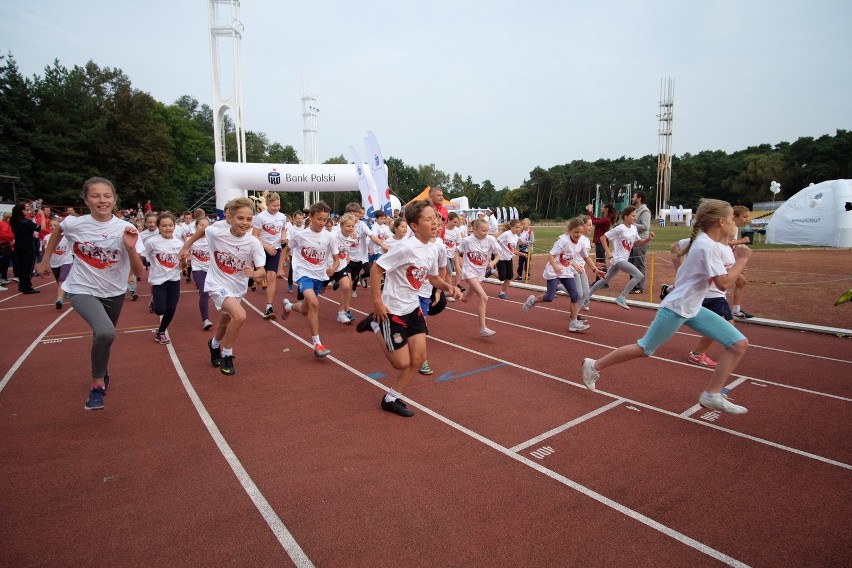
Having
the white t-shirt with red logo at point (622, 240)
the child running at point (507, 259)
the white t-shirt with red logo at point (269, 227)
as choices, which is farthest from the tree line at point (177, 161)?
the white t-shirt with red logo at point (622, 240)

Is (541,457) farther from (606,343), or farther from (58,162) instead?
(58,162)

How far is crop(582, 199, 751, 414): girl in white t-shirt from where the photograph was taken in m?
3.81

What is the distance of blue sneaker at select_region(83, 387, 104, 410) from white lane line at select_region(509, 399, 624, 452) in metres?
3.85

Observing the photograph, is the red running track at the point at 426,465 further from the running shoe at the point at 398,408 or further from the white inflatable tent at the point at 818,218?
the white inflatable tent at the point at 818,218

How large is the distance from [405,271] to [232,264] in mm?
2248

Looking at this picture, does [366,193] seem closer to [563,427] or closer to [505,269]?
[505,269]

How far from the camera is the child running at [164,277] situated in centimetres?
678

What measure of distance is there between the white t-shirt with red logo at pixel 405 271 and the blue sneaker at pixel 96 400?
286 centimetres

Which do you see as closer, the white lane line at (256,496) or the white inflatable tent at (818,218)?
the white lane line at (256,496)

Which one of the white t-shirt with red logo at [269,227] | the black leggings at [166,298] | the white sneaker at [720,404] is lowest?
the white sneaker at [720,404]

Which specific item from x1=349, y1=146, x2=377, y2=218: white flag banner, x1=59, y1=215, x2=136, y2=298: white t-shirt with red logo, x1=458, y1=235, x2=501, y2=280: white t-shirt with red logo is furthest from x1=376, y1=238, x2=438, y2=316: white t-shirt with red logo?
x1=349, y1=146, x2=377, y2=218: white flag banner

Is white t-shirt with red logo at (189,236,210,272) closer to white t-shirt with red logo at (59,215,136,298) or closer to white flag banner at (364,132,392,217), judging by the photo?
white t-shirt with red logo at (59,215,136,298)

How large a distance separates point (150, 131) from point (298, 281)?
45888 millimetres

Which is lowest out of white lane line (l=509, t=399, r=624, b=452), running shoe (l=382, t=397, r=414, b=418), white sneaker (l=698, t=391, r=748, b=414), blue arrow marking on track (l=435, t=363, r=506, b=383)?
blue arrow marking on track (l=435, t=363, r=506, b=383)
